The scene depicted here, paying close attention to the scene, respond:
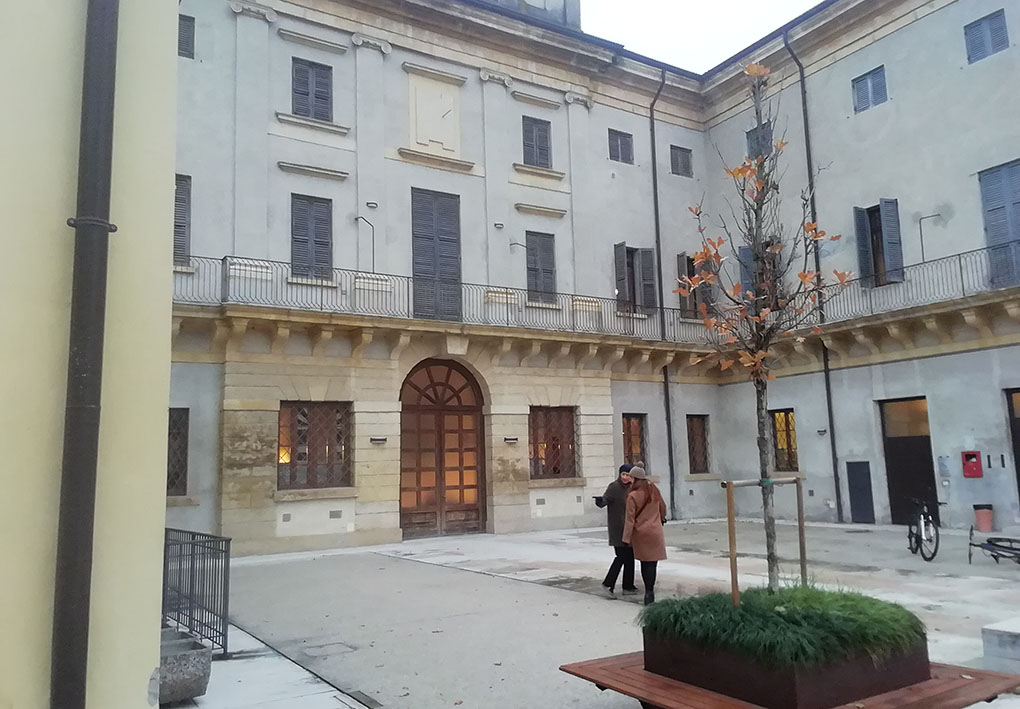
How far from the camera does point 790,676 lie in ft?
13.6

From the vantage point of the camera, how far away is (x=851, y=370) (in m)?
19.8

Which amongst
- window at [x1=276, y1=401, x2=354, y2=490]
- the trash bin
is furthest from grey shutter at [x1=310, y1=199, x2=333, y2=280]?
the trash bin

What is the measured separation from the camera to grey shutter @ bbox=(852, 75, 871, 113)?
1997 centimetres

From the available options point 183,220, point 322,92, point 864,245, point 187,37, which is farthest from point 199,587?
point 864,245

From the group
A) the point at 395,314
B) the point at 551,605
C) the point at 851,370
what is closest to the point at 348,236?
the point at 395,314

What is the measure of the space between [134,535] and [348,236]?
15244mm

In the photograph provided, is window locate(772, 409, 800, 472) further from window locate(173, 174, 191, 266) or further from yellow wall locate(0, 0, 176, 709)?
yellow wall locate(0, 0, 176, 709)

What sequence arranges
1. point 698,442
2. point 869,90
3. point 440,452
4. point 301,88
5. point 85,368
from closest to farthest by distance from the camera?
1. point 85,368
2. point 301,88
3. point 440,452
4. point 869,90
5. point 698,442

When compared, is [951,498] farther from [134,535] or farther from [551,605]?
[134,535]

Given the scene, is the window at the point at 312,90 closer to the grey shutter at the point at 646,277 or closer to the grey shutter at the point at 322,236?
the grey shutter at the point at 322,236

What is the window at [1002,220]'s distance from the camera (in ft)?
54.7

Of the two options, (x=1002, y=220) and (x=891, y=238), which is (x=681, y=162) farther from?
(x=1002, y=220)

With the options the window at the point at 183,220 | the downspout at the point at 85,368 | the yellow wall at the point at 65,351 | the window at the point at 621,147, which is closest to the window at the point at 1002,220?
the window at the point at 621,147

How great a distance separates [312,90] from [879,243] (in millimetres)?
14353
